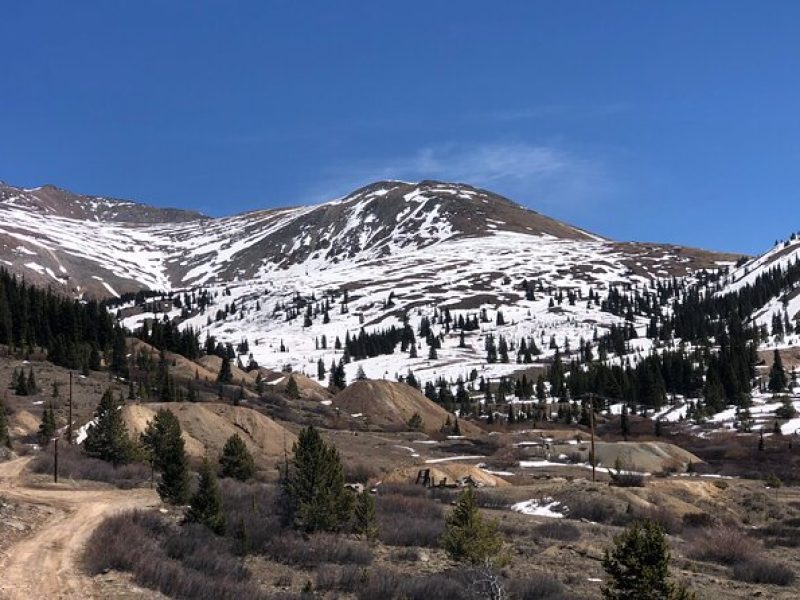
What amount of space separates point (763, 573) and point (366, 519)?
42.1 feet

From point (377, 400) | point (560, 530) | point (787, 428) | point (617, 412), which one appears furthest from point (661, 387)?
point (560, 530)

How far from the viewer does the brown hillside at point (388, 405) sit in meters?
99.2

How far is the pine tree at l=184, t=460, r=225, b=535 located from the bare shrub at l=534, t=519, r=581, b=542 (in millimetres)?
12497

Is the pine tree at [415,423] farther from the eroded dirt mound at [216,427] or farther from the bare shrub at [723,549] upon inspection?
the bare shrub at [723,549]

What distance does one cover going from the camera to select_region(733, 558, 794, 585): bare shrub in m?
22.8

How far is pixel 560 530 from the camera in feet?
93.5

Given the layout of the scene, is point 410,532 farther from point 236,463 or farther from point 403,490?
point 236,463

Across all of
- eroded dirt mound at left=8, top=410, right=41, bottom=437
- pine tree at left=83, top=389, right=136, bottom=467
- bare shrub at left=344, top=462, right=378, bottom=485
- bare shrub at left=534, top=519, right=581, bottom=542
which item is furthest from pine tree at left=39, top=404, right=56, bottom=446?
bare shrub at left=534, top=519, right=581, bottom=542

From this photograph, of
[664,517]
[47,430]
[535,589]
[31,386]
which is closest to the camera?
[535,589]

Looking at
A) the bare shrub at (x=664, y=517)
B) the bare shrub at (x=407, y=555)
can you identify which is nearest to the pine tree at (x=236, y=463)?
the bare shrub at (x=407, y=555)

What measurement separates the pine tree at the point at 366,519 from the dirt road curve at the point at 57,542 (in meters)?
7.74

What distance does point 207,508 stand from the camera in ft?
75.0

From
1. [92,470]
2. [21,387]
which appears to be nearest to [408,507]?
[92,470]

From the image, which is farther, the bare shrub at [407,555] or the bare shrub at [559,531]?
the bare shrub at [559,531]
